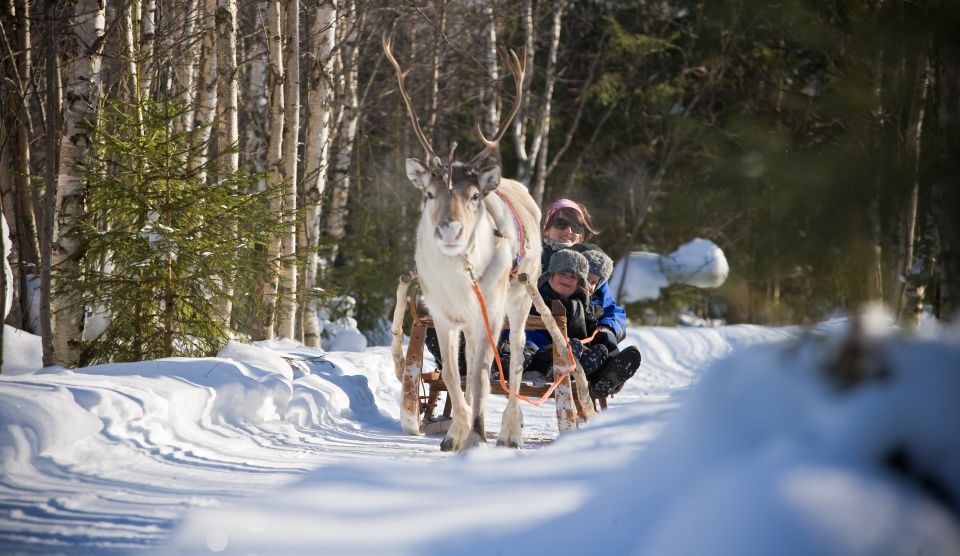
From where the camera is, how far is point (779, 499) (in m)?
1.81

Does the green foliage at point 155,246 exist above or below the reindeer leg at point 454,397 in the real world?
above

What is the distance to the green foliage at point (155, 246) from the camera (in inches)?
287

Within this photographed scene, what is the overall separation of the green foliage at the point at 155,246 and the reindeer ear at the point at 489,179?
2.85m

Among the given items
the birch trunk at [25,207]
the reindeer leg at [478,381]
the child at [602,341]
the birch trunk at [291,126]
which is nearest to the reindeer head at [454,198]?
the reindeer leg at [478,381]

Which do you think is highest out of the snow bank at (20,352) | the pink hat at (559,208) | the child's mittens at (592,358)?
the pink hat at (559,208)

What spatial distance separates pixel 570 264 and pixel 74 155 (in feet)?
14.4

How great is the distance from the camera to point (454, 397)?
586 centimetres

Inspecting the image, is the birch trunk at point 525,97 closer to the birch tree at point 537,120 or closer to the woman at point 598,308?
the birch tree at point 537,120

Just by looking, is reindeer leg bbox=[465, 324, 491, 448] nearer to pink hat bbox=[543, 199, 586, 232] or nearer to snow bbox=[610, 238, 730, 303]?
pink hat bbox=[543, 199, 586, 232]

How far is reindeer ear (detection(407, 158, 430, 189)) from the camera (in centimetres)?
559

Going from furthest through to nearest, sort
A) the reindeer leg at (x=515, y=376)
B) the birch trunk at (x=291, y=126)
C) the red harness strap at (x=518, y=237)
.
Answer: the birch trunk at (x=291, y=126), the red harness strap at (x=518, y=237), the reindeer leg at (x=515, y=376)

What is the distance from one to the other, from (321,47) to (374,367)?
4391mm

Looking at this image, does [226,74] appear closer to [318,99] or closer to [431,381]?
[318,99]

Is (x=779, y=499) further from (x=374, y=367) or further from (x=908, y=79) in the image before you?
(x=374, y=367)
